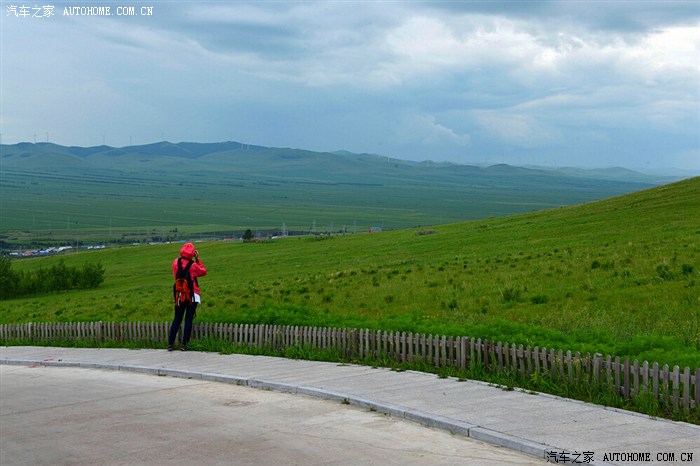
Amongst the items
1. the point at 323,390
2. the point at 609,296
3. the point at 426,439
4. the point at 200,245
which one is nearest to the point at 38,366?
the point at 323,390

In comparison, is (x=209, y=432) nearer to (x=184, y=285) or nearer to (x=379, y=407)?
(x=379, y=407)

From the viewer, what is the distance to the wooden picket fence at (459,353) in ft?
38.7

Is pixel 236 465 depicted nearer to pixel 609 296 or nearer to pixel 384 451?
pixel 384 451

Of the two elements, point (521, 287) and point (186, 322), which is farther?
point (521, 287)

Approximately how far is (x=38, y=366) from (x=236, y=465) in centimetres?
1290

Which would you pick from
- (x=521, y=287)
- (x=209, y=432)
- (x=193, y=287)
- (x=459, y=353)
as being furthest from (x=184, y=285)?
(x=521, y=287)

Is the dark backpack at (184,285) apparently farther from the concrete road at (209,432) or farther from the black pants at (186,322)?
the concrete road at (209,432)

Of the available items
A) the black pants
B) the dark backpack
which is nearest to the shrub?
the black pants

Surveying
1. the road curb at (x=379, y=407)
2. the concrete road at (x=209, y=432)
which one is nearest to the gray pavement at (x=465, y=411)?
the road curb at (x=379, y=407)

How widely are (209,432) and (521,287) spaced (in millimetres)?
15384

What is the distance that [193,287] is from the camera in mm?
20281

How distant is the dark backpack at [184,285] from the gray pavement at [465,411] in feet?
5.39

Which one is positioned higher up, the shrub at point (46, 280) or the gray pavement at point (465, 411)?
the gray pavement at point (465, 411)

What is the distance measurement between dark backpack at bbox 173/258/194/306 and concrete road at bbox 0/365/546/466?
3.75 metres
